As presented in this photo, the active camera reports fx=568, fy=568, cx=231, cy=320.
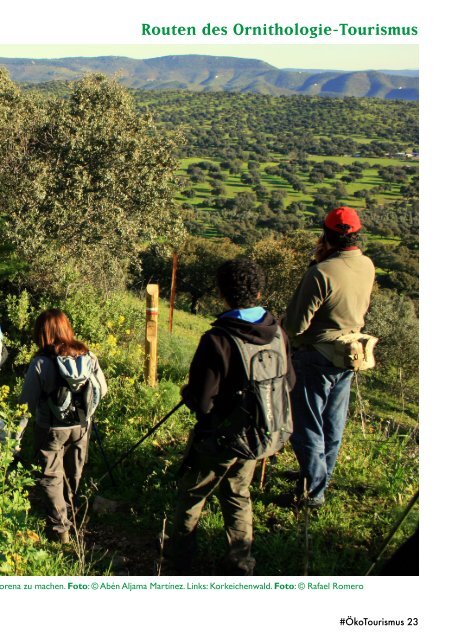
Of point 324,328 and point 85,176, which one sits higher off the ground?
point 85,176

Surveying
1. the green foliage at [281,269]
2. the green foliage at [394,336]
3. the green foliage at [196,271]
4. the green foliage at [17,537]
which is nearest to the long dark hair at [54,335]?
the green foliage at [17,537]

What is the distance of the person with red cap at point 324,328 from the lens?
353cm

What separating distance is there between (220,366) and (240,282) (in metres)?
0.45

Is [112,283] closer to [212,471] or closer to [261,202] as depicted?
[212,471]

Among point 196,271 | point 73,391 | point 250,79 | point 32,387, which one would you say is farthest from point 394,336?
point 250,79

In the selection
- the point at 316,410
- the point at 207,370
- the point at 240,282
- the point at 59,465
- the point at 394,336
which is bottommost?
the point at 394,336

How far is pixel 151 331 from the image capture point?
6020 mm

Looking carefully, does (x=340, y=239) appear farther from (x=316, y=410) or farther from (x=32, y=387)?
(x=32, y=387)

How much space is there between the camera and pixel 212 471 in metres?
3.20

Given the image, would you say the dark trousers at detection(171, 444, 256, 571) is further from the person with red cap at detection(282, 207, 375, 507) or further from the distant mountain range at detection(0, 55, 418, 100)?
the distant mountain range at detection(0, 55, 418, 100)

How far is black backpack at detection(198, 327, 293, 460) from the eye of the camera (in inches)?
117

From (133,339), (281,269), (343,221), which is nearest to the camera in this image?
(343,221)

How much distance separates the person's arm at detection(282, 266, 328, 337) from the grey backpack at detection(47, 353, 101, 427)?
4.64 ft

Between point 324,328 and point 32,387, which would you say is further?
point 32,387
